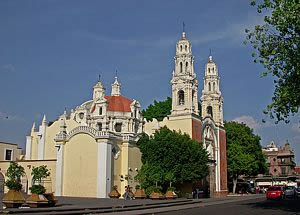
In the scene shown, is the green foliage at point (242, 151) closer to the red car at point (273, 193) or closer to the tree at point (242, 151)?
the tree at point (242, 151)

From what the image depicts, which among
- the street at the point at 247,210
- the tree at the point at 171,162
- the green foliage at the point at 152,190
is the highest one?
the tree at the point at 171,162

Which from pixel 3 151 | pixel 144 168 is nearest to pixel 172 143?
pixel 144 168

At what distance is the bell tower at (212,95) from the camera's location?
6025 centimetres

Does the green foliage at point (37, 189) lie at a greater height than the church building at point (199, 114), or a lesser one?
lesser

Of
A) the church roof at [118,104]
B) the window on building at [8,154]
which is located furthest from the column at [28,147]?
the church roof at [118,104]

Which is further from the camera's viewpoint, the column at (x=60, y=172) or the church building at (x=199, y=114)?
the church building at (x=199, y=114)

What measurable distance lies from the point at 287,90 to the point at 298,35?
3188 millimetres

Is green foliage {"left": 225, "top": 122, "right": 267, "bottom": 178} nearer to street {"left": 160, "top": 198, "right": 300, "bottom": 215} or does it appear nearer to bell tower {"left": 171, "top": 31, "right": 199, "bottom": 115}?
bell tower {"left": 171, "top": 31, "right": 199, "bottom": 115}

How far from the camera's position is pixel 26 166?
50.9m

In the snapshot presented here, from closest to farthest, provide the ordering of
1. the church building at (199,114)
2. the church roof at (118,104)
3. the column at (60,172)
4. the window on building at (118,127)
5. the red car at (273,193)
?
1. the red car at (273,193)
2. the column at (60,172)
3. the church building at (199,114)
4. the window on building at (118,127)
5. the church roof at (118,104)

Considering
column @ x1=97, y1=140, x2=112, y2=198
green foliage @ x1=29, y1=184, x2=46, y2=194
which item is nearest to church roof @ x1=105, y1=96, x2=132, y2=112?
column @ x1=97, y1=140, x2=112, y2=198

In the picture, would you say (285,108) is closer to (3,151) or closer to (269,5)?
(269,5)

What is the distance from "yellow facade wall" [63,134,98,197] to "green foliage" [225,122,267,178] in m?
26.5

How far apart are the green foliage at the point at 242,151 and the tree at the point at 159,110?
7136 mm
